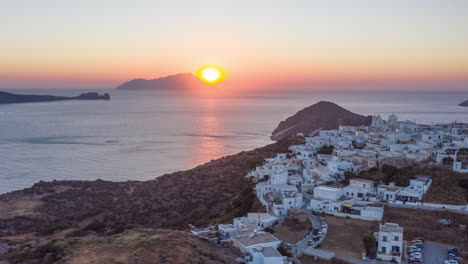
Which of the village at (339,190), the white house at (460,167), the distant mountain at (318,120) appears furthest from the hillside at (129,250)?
the distant mountain at (318,120)

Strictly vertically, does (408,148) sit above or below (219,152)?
above

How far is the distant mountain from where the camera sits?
8419 cm

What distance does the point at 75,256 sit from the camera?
18.0 metres

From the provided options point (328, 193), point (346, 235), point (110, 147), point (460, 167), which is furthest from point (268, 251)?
point (110, 147)

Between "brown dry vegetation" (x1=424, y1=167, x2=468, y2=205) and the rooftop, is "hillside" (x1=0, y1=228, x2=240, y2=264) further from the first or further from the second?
"brown dry vegetation" (x1=424, y1=167, x2=468, y2=205)

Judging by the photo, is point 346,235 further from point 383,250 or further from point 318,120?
point 318,120

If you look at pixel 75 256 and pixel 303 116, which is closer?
pixel 75 256

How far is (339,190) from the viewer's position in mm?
26859

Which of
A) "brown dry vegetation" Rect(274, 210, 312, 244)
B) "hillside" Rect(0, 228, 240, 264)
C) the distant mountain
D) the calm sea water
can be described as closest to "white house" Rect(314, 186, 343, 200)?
"brown dry vegetation" Rect(274, 210, 312, 244)

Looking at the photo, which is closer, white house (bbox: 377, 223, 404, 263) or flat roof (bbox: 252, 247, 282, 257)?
flat roof (bbox: 252, 247, 282, 257)

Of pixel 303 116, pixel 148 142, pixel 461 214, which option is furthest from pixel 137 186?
pixel 303 116

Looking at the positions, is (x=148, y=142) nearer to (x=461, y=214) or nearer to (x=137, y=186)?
(x=137, y=186)

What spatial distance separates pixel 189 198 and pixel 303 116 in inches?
2445

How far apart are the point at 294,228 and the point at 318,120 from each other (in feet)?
228
